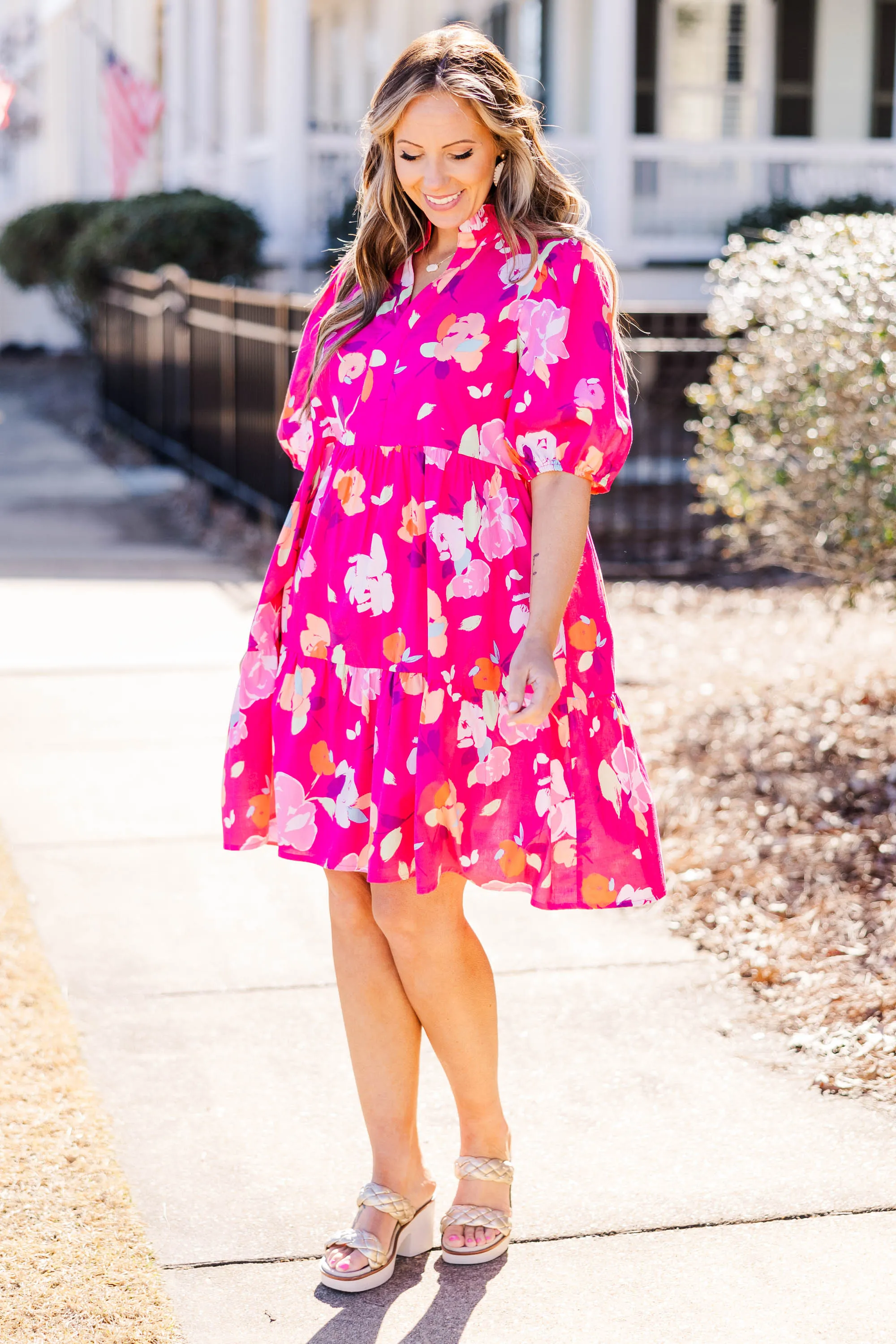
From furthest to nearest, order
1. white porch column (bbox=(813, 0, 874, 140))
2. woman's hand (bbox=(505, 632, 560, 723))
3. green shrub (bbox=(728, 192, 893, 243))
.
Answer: white porch column (bbox=(813, 0, 874, 140)) → green shrub (bbox=(728, 192, 893, 243)) → woman's hand (bbox=(505, 632, 560, 723))

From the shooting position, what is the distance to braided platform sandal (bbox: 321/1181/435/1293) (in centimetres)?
272

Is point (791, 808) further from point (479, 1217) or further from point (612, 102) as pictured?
point (612, 102)

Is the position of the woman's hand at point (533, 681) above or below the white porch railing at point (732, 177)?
below

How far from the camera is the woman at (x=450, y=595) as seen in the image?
260cm

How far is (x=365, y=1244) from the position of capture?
2.74m

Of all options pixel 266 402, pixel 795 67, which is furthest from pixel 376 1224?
pixel 795 67

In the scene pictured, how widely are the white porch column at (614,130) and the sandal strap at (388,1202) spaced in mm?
11663

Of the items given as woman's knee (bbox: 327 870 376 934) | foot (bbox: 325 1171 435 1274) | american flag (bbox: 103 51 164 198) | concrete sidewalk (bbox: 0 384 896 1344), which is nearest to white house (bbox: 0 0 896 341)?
american flag (bbox: 103 51 164 198)

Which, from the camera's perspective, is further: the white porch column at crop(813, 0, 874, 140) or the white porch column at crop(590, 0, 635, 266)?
the white porch column at crop(813, 0, 874, 140)

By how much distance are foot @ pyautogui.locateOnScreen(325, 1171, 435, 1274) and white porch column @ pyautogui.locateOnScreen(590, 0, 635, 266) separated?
1162 cm

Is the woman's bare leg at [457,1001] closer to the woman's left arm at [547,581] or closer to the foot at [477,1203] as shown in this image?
the foot at [477,1203]

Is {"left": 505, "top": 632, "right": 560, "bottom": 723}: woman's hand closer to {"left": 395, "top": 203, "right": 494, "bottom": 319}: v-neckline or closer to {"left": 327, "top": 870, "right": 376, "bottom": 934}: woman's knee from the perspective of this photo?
{"left": 327, "top": 870, "right": 376, "bottom": 934}: woman's knee

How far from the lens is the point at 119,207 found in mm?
14883

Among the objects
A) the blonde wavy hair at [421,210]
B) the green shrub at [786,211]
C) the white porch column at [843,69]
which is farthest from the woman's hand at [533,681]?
the white porch column at [843,69]
